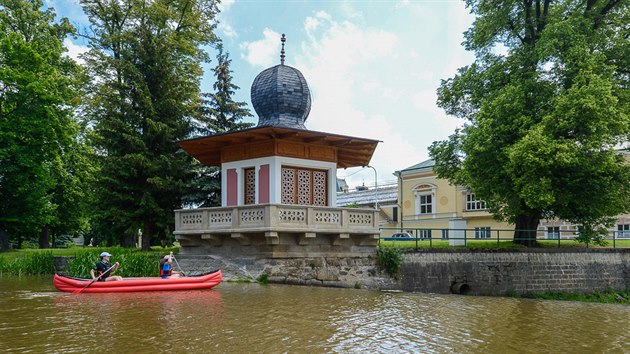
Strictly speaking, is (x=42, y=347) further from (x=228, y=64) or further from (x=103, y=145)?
(x=228, y=64)

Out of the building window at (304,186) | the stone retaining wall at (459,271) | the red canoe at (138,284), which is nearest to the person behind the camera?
the red canoe at (138,284)

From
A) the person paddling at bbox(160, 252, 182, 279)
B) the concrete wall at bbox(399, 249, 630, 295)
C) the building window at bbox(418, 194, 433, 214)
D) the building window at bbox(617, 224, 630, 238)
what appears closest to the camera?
the person paddling at bbox(160, 252, 182, 279)

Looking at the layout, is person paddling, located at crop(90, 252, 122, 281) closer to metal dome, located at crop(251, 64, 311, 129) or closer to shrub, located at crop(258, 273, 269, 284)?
shrub, located at crop(258, 273, 269, 284)

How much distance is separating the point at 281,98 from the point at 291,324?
12850 millimetres

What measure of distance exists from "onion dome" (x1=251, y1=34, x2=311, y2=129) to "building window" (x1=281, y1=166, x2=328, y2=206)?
205 centimetres

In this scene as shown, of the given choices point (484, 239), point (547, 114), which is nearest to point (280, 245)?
point (484, 239)

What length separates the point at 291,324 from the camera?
1076 cm

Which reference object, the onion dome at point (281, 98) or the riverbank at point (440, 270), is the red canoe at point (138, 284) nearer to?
the riverbank at point (440, 270)

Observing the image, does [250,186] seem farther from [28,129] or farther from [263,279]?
[28,129]

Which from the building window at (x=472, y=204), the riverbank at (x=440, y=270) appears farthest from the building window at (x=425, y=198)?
the riverbank at (x=440, y=270)

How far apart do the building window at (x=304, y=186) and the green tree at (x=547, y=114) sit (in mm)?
7420

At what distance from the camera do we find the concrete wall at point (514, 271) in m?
21.9

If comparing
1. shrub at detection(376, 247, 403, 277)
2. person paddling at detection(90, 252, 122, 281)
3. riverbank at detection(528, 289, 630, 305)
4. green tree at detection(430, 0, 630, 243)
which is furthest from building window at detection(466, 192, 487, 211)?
person paddling at detection(90, 252, 122, 281)

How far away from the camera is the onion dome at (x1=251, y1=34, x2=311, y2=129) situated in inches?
871
